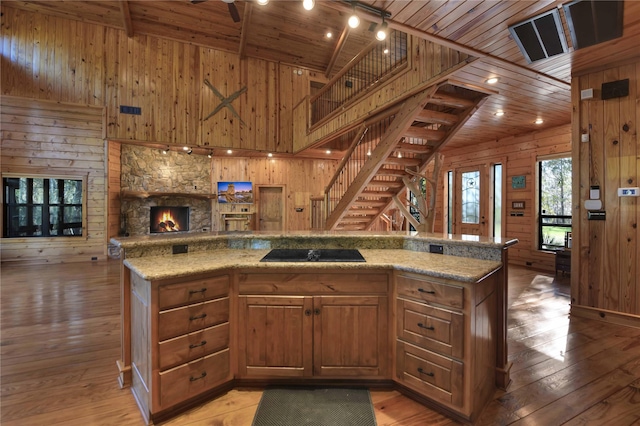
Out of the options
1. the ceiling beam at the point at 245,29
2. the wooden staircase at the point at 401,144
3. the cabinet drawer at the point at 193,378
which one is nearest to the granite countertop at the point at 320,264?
the cabinet drawer at the point at 193,378

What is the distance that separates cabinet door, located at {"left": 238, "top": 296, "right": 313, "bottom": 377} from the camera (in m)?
1.99

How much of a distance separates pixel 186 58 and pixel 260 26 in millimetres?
2116

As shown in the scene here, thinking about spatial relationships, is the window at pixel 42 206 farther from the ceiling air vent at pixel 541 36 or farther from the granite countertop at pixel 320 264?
the ceiling air vent at pixel 541 36

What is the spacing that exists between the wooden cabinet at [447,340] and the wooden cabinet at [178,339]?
1.22 metres

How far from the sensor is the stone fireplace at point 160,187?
24.1 ft

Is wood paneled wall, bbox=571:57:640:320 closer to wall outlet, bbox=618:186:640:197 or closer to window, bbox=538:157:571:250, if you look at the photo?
wall outlet, bbox=618:186:640:197

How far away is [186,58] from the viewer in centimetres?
747

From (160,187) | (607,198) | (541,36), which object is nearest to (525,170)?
(607,198)

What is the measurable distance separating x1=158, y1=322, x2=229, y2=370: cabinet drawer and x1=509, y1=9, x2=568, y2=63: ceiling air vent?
3302 millimetres

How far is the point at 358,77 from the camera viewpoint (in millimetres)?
6332

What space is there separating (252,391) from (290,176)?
7.09 m

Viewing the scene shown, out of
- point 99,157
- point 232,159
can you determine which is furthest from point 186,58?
point 99,157

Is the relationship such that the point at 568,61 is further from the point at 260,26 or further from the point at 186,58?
the point at 186,58

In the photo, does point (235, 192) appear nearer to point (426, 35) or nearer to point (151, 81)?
point (151, 81)
